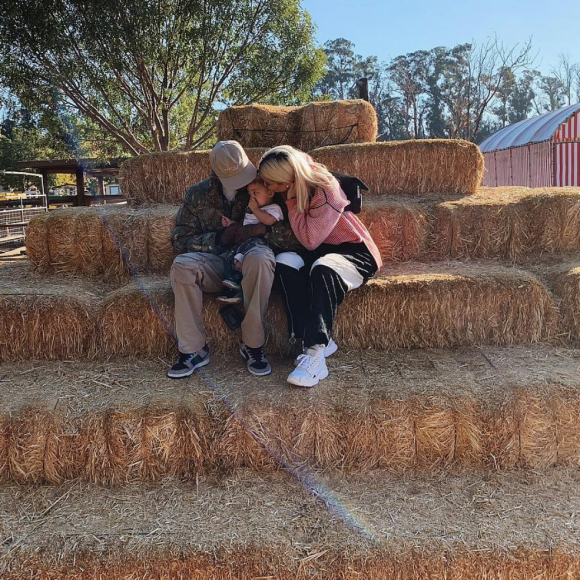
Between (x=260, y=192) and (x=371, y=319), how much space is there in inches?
39.2

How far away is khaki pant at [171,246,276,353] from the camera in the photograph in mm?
2986

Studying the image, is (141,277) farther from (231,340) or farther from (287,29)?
(287,29)

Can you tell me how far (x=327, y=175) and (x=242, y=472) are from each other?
1643 mm

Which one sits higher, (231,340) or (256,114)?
(256,114)

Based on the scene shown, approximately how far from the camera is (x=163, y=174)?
4.82 metres

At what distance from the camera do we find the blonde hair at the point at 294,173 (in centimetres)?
297

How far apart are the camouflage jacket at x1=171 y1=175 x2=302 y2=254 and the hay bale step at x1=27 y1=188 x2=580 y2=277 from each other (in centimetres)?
79

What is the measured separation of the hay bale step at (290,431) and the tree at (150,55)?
1049 centimetres

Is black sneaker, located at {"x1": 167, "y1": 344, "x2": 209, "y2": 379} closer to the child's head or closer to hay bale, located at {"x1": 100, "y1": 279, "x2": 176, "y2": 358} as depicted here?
hay bale, located at {"x1": 100, "y1": 279, "x2": 176, "y2": 358}

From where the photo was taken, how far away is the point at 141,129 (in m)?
14.5

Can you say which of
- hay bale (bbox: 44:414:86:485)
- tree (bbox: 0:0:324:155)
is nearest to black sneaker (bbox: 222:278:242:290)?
hay bale (bbox: 44:414:86:485)

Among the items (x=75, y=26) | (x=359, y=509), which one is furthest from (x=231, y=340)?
(x=75, y=26)

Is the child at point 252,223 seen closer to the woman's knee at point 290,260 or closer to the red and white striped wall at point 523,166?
the woman's knee at point 290,260

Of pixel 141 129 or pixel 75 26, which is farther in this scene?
pixel 141 129
